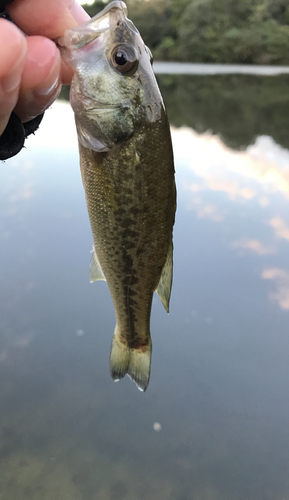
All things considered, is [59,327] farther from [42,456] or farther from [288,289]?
[288,289]

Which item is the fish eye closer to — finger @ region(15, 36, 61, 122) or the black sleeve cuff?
A: finger @ region(15, 36, 61, 122)

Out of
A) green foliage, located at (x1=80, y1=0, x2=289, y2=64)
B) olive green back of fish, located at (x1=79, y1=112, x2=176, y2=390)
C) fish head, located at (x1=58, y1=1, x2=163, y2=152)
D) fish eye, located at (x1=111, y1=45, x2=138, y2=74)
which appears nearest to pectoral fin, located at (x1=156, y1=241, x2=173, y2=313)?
olive green back of fish, located at (x1=79, y1=112, x2=176, y2=390)

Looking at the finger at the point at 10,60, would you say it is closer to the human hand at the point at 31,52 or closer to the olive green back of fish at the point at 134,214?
the human hand at the point at 31,52

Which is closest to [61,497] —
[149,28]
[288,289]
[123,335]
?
[123,335]

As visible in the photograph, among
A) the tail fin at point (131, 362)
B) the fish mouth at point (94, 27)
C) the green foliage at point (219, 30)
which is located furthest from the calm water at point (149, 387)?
the green foliage at point (219, 30)

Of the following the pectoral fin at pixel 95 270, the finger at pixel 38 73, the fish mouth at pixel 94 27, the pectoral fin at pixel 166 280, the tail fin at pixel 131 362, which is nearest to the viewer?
the finger at pixel 38 73

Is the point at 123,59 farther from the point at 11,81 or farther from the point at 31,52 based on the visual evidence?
the point at 11,81
